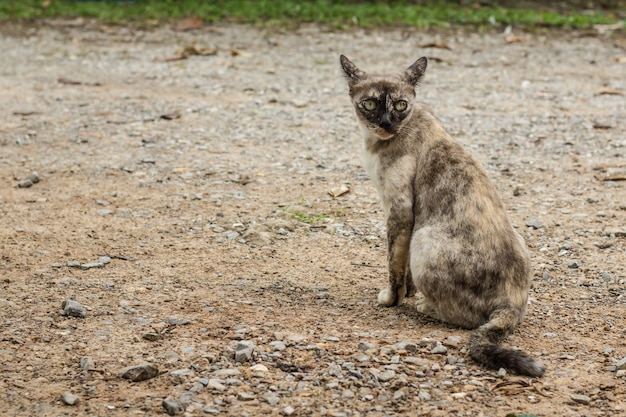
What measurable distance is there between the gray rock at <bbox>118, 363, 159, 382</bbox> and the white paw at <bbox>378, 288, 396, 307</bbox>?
179 cm

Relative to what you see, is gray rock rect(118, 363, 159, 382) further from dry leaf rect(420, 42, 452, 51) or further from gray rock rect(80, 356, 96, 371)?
dry leaf rect(420, 42, 452, 51)

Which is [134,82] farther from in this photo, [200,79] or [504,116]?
[504,116]

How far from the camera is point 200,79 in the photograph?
11.4 metres

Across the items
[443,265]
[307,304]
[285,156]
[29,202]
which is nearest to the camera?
[443,265]

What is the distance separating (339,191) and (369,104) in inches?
81.1

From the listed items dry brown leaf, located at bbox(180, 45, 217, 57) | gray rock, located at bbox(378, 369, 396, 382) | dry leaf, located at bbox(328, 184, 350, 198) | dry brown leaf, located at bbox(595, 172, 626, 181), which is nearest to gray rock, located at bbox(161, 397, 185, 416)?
gray rock, located at bbox(378, 369, 396, 382)

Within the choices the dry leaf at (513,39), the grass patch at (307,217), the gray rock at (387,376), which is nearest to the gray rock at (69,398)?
the gray rock at (387,376)

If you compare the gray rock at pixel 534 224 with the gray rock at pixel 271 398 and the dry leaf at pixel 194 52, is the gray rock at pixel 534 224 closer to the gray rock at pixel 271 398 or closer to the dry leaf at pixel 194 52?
the gray rock at pixel 271 398

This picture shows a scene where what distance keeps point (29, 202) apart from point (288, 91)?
4263 millimetres

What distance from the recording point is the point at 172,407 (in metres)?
4.24

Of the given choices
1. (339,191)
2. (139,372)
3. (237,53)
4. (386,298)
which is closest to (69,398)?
(139,372)

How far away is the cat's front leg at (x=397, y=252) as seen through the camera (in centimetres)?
566

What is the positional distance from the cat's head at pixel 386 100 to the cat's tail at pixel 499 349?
142 centimetres

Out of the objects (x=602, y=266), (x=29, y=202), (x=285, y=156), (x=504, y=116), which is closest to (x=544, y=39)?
(x=504, y=116)
